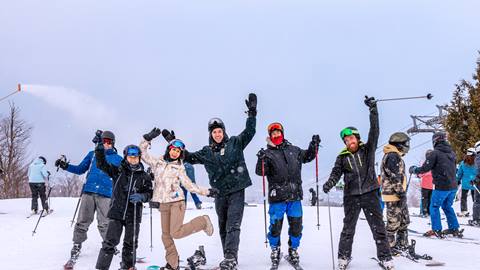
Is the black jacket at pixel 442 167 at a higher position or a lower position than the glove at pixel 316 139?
lower

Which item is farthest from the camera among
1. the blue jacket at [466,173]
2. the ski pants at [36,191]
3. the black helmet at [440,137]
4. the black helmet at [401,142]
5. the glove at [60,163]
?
the ski pants at [36,191]

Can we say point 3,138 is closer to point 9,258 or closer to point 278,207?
point 9,258

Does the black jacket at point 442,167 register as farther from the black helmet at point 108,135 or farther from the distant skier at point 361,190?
the black helmet at point 108,135

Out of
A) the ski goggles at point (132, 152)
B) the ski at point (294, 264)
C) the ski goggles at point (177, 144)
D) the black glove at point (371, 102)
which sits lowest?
the ski at point (294, 264)

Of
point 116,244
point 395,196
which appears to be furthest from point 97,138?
point 395,196

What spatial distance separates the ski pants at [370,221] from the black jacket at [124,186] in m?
3.01

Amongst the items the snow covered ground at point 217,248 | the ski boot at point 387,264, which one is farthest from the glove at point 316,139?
the ski boot at point 387,264

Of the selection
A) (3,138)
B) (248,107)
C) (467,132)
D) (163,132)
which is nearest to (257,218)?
(163,132)

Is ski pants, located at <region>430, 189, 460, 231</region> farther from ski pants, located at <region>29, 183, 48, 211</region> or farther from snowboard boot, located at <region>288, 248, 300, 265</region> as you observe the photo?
ski pants, located at <region>29, 183, 48, 211</region>

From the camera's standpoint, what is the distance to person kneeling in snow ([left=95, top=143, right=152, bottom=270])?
5.82 metres

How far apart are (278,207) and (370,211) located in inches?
54.1

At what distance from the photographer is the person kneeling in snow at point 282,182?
20.9 feet

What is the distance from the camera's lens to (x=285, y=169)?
651cm

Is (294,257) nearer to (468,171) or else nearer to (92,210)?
(92,210)
